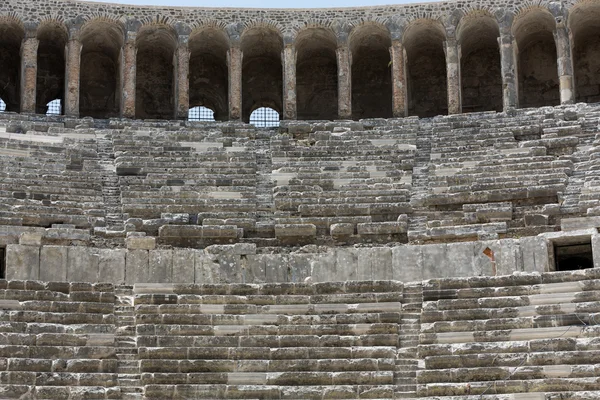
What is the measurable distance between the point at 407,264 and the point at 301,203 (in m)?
3.35

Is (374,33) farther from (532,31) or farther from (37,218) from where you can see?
(37,218)

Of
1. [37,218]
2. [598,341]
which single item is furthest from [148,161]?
[598,341]

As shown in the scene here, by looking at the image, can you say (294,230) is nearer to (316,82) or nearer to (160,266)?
(160,266)

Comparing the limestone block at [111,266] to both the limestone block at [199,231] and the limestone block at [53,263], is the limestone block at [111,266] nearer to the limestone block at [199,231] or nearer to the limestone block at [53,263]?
the limestone block at [53,263]

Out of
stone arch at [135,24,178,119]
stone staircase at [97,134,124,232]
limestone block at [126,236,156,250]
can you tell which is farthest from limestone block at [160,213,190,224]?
stone arch at [135,24,178,119]

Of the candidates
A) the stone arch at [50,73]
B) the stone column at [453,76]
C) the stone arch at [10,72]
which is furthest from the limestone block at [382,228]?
the stone arch at [10,72]

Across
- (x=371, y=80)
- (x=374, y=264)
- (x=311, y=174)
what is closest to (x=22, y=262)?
(x=374, y=264)

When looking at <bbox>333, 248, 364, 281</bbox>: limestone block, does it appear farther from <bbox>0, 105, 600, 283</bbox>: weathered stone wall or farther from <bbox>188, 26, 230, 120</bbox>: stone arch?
<bbox>188, 26, 230, 120</bbox>: stone arch

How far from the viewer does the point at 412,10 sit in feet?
112

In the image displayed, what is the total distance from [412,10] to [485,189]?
9.63m

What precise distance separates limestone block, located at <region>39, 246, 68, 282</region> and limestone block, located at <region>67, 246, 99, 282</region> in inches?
3.4

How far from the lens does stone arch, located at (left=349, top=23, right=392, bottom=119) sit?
35406mm

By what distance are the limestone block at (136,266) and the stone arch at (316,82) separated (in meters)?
13.1

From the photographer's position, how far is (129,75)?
33.2m
